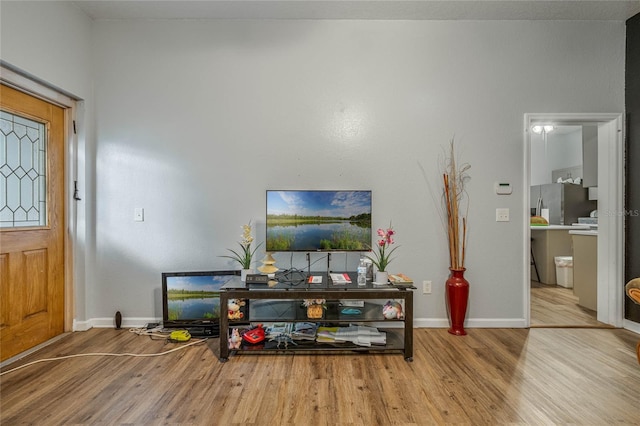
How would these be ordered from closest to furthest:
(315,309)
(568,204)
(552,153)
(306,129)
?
(315,309) < (306,129) < (568,204) < (552,153)

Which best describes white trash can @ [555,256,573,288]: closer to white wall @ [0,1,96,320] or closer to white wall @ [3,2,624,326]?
white wall @ [3,2,624,326]

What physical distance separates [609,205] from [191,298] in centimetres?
388

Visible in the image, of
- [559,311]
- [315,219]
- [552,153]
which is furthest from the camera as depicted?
[552,153]

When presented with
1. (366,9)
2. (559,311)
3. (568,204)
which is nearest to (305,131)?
(366,9)

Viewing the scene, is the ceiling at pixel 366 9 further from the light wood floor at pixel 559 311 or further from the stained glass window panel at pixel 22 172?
the light wood floor at pixel 559 311

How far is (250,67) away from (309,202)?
4.59 ft

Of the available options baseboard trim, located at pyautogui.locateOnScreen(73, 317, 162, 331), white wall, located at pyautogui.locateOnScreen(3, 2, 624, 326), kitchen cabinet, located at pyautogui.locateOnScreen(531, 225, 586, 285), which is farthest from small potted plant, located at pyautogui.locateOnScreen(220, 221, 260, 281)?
kitchen cabinet, located at pyautogui.locateOnScreen(531, 225, 586, 285)

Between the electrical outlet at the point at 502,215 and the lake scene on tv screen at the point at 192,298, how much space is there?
2.57 meters

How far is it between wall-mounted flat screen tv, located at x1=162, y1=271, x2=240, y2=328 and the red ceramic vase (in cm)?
185

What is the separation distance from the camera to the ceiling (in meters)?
2.83

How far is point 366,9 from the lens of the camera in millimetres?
2912

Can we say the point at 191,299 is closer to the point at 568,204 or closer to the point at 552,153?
the point at 568,204

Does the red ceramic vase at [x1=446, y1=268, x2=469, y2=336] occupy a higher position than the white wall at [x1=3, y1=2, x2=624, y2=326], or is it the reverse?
the white wall at [x1=3, y1=2, x2=624, y2=326]

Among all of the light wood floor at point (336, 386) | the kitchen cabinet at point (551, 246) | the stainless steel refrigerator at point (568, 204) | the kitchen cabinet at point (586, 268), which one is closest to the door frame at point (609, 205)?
the kitchen cabinet at point (586, 268)
